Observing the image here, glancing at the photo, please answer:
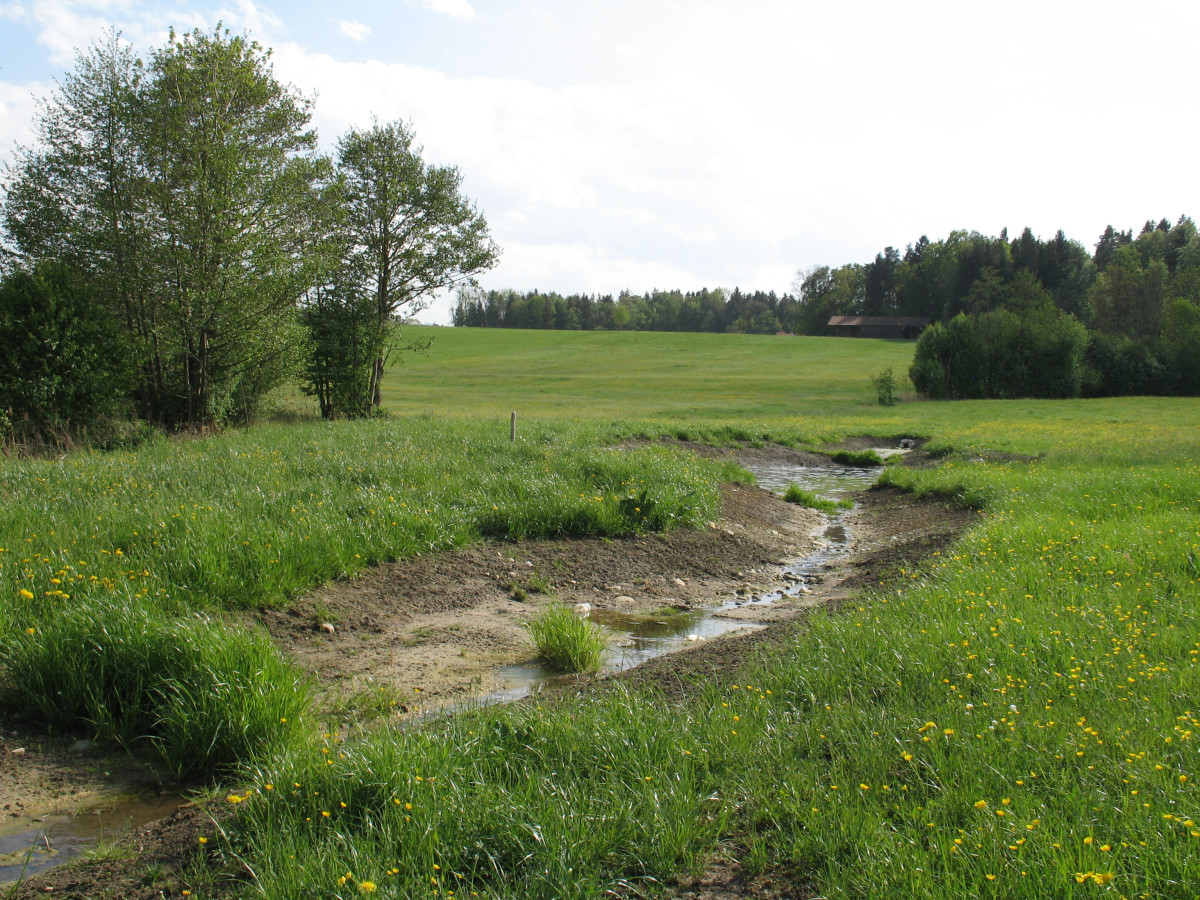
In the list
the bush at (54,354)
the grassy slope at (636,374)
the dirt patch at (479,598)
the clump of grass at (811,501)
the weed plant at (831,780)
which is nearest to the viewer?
the weed plant at (831,780)

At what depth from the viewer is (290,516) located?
30.0 ft

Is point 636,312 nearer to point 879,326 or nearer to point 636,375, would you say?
point 879,326

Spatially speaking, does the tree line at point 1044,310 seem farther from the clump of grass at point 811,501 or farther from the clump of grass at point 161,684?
the clump of grass at point 161,684

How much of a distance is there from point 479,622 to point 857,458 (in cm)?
2054

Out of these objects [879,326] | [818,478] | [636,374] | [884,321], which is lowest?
[818,478]

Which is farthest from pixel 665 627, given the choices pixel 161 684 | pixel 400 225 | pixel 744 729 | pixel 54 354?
pixel 400 225

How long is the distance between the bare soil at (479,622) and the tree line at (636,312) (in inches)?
5244

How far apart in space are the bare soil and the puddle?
0.16 m

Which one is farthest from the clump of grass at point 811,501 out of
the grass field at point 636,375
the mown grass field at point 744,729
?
the grass field at point 636,375

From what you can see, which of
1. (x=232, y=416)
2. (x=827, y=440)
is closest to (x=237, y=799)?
(x=232, y=416)

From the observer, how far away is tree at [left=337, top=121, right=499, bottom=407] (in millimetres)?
32656

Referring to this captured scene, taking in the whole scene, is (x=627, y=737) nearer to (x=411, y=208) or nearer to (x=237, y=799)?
(x=237, y=799)

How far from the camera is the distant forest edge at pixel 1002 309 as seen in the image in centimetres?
5375

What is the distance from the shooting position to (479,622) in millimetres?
7871
